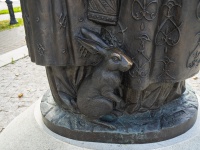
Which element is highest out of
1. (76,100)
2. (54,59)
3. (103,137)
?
(54,59)

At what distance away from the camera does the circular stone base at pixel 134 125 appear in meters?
1.59

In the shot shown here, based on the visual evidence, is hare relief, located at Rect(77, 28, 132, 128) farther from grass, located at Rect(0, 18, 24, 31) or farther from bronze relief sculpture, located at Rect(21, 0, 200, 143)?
grass, located at Rect(0, 18, 24, 31)

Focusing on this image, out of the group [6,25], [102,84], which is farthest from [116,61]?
[6,25]

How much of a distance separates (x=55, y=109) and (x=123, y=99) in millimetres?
526

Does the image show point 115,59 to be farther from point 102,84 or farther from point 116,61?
point 102,84

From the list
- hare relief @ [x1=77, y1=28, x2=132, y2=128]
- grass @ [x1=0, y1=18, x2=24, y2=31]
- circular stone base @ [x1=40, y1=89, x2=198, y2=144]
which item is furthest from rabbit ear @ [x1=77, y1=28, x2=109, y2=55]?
grass @ [x1=0, y1=18, x2=24, y2=31]

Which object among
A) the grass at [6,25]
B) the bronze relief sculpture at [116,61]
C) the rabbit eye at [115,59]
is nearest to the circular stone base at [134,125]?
the bronze relief sculpture at [116,61]

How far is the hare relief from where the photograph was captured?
4.71ft

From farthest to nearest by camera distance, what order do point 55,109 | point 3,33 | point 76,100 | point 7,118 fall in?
point 3,33 < point 7,118 < point 55,109 < point 76,100

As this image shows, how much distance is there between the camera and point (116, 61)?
1431 mm

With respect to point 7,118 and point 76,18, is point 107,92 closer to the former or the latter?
point 76,18

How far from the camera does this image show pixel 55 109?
1833mm

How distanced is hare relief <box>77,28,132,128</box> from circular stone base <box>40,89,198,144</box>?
7 cm

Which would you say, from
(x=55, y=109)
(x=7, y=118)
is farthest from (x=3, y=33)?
(x=55, y=109)
